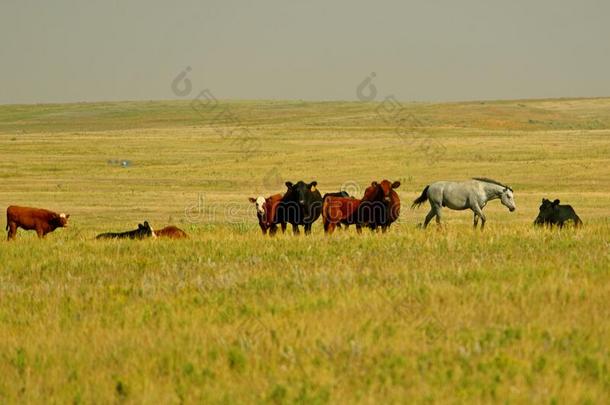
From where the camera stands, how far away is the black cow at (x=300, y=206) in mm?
18594

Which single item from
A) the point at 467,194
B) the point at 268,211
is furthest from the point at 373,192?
the point at 467,194

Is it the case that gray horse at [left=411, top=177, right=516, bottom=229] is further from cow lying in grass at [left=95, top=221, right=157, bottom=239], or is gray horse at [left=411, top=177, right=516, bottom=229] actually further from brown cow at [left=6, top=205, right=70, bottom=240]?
brown cow at [left=6, top=205, right=70, bottom=240]

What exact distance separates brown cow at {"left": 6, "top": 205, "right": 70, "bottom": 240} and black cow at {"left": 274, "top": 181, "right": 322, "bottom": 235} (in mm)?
4755

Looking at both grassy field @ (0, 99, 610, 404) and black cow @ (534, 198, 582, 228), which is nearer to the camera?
grassy field @ (0, 99, 610, 404)

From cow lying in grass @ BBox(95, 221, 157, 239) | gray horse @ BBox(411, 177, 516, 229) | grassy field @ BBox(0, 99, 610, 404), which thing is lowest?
cow lying in grass @ BBox(95, 221, 157, 239)

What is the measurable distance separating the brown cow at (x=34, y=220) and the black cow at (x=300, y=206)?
4.75m

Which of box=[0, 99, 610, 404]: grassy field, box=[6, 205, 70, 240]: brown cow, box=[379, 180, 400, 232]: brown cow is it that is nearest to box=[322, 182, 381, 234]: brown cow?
box=[379, 180, 400, 232]: brown cow

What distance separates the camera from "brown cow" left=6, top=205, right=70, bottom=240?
777 inches

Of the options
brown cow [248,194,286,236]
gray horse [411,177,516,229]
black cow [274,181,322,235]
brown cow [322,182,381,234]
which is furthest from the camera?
gray horse [411,177,516,229]

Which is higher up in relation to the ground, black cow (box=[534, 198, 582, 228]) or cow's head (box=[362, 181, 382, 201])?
cow's head (box=[362, 181, 382, 201])

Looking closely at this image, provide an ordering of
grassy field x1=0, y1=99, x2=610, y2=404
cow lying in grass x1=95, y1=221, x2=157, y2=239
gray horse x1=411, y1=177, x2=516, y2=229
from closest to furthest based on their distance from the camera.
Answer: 1. grassy field x1=0, y1=99, x2=610, y2=404
2. cow lying in grass x1=95, y1=221, x2=157, y2=239
3. gray horse x1=411, y1=177, x2=516, y2=229

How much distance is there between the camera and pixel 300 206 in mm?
18719

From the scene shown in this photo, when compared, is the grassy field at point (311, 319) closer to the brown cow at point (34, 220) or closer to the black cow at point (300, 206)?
the black cow at point (300, 206)

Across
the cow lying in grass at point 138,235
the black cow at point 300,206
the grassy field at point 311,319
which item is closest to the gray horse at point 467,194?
the black cow at point 300,206
